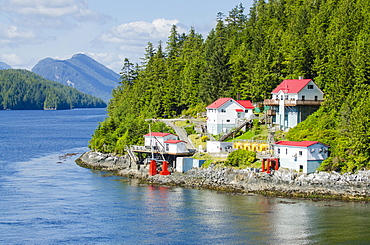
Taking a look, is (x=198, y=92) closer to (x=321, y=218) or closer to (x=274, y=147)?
(x=274, y=147)

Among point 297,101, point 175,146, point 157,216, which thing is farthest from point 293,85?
point 157,216

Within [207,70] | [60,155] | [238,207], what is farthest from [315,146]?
[60,155]

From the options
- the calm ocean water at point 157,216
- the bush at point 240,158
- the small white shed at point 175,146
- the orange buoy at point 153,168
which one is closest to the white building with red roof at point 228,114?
the small white shed at point 175,146

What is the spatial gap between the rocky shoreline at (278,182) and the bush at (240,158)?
130cm

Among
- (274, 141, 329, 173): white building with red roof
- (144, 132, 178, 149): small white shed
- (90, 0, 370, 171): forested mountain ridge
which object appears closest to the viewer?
(274, 141, 329, 173): white building with red roof

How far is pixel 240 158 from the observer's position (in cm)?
6003

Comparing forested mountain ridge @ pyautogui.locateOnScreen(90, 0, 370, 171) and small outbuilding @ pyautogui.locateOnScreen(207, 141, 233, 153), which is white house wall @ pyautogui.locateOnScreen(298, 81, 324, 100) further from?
small outbuilding @ pyautogui.locateOnScreen(207, 141, 233, 153)

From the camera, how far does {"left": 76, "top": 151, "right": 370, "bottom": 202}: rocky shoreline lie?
2026 inches

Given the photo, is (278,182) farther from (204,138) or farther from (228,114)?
(228,114)

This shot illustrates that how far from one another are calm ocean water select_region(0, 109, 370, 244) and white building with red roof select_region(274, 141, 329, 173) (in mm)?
6178

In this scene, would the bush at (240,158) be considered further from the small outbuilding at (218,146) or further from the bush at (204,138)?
the bush at (204,138)

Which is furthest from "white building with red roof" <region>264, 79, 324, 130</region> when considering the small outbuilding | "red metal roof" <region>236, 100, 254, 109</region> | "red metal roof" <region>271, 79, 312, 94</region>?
the small outbuilding

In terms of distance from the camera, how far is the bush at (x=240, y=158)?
59.4 meters

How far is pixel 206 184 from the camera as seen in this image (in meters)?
58.7
